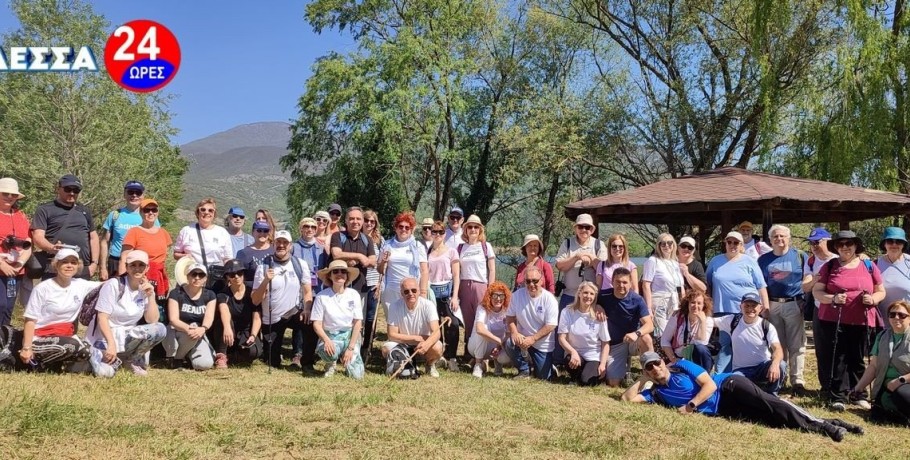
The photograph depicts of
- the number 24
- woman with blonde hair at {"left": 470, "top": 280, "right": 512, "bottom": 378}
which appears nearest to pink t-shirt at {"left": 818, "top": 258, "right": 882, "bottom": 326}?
woman with blonde hair at {"left": 470, "top": 280, "right": 512, "bottom": 378}

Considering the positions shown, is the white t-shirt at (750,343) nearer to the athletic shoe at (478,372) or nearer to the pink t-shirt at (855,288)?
the pink t-shirt at (855,288)

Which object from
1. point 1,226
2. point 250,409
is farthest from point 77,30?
point 250,409

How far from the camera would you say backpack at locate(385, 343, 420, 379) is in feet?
21.0

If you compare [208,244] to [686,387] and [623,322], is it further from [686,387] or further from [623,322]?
[686,387]

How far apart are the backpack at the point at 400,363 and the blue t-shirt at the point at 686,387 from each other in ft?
7.55

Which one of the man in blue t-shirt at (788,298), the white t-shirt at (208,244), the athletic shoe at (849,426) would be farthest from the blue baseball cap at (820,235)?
the white t-shirt at (208,244)

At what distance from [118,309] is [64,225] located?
3.67 feet

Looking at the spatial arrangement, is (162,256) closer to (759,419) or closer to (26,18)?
(759,419)

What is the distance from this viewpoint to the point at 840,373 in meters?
6.05

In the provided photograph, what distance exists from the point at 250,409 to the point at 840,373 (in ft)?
16.8

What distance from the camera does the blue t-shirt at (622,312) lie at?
6.62m

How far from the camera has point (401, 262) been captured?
702cm

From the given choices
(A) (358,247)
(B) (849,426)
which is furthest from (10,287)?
(B) (849,426)

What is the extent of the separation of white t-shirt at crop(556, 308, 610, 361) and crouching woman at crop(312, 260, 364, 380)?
211cm
